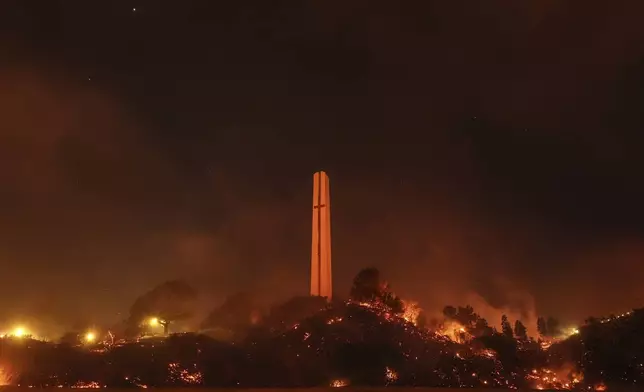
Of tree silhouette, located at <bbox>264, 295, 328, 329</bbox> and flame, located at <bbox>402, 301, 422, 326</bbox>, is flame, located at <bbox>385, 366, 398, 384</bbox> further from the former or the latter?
flame, located at <bbox>402, 301, 422, 326</bbox>

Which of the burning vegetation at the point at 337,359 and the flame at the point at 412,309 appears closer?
the burning vegetation at the point at 337,359

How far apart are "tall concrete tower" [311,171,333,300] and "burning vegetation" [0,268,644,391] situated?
12.2 meters

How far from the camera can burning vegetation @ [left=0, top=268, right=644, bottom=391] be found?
18.2 metres

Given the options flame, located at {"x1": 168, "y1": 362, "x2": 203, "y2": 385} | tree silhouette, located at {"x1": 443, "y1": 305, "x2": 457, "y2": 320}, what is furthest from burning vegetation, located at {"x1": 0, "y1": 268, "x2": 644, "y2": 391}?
tree silhouette, located at {"x1": 443, "y1": 305, "x2": 457, "y2": 320}

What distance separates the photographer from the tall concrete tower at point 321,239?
124 feet

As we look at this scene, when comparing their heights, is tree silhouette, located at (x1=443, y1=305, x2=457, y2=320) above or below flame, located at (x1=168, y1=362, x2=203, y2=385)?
above

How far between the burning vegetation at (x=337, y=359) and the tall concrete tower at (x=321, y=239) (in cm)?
1222

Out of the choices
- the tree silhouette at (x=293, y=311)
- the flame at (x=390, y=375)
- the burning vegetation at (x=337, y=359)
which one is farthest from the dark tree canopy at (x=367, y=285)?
the flame at (x=390, y=375)

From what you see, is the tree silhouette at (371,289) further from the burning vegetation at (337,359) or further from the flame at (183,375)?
the flame at (183,375)

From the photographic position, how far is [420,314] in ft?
131

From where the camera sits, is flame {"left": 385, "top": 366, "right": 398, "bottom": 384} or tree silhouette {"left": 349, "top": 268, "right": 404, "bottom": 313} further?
tree silhouette {"left": 349, "top": 268, "right": 404, "bottom": 313}

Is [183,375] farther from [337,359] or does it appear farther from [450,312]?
[450,312]

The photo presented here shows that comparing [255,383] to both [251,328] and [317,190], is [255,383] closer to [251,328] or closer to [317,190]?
[251,328]

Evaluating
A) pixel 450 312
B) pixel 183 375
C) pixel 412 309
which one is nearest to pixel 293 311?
pixel 183 375
